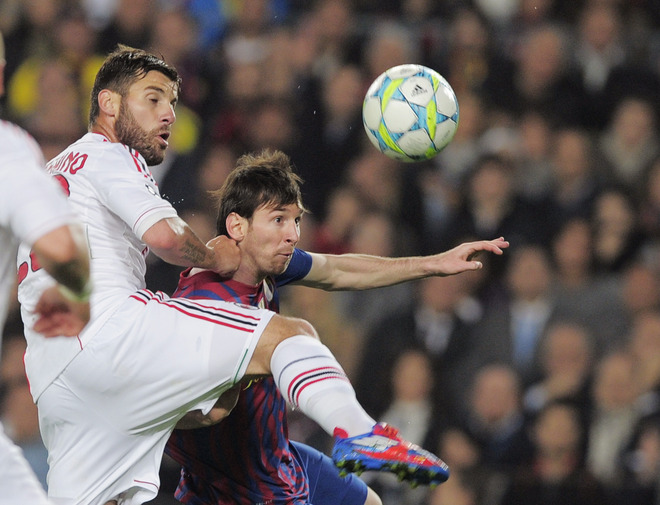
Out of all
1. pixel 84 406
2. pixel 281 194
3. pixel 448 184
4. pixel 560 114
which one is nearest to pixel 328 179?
pixel 448 184

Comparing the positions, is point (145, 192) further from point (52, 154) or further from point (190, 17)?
point (190, 17)

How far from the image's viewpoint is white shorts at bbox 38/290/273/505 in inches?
145

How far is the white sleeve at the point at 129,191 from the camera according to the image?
3.75 meters

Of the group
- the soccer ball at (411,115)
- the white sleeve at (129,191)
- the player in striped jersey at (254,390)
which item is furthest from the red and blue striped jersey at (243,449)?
the soccer ball at (411,115)

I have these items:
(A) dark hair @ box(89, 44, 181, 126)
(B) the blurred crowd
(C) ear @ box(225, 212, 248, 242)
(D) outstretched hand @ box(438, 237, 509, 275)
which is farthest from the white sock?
(B) the blurred crowd

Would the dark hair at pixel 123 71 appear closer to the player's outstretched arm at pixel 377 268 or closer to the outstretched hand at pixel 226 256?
the outstretched hand at pixel 226 256

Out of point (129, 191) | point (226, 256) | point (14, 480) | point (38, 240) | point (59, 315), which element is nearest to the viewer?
point (38, 240)

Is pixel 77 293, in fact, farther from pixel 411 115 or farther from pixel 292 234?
pixel 411 115

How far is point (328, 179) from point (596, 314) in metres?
2.11

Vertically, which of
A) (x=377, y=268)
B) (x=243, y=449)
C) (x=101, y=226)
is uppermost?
(x=101, y=226)

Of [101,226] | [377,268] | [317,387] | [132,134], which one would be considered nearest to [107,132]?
[132,134]

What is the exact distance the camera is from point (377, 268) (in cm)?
464

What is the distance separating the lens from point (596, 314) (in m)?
6.84

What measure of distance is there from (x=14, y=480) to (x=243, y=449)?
4.74 feet
